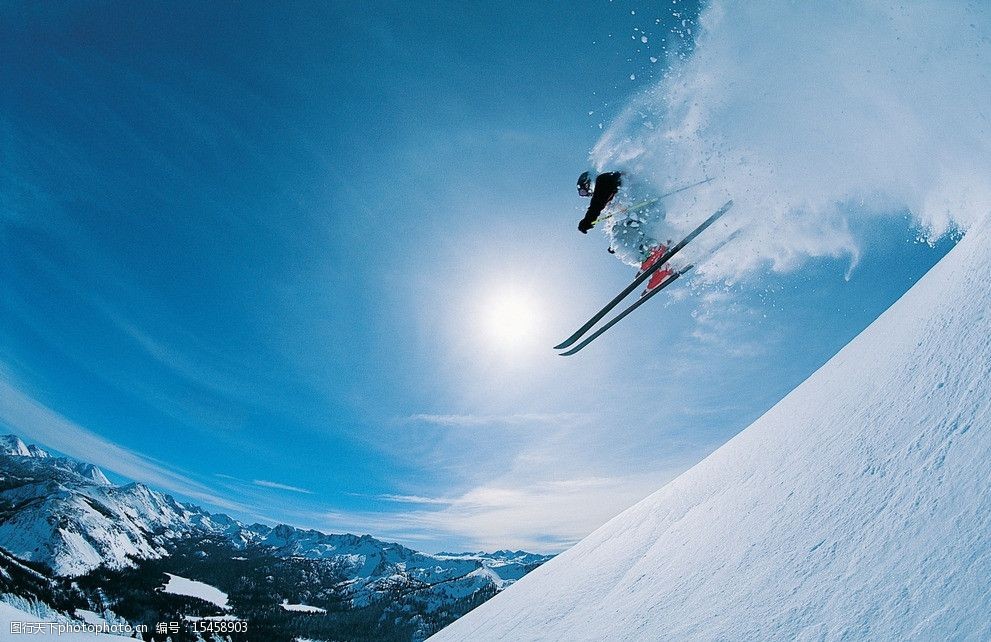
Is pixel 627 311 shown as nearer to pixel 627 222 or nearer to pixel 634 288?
pixel 634 288

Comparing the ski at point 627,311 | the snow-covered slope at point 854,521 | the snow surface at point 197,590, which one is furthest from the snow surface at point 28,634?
the snow surface at point 197,590

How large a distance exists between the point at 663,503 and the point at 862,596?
853 cm

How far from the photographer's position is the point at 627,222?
12234 mm

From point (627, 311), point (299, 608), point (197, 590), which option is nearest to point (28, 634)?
point (627, 311)

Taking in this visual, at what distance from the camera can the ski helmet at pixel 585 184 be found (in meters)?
11.4

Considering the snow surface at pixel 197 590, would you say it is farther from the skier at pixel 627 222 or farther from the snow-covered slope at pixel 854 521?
the snow-covered slope at pixel 854 521

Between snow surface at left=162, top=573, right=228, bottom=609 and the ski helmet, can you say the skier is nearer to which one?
the ski helmet

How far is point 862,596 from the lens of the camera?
3.51 m

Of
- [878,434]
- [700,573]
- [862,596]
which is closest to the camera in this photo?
[862,596]

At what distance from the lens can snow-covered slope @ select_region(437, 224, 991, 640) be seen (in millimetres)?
3282

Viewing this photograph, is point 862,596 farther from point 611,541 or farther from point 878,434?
point 611,541

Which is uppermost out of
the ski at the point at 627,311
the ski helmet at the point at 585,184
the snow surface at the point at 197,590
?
the ski helmet at the point at 585,184

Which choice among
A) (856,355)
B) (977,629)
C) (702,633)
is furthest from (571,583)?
(977,629)

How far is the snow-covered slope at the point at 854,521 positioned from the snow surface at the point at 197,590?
206 metres
